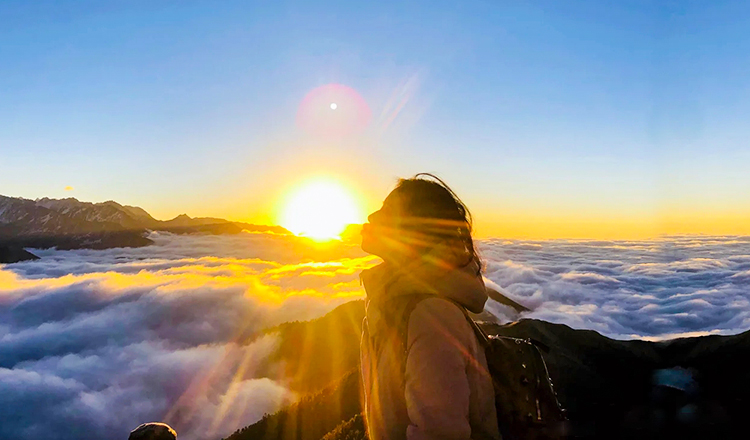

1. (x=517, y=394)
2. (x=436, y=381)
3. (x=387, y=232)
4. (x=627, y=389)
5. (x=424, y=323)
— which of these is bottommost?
(x=627, y=389)

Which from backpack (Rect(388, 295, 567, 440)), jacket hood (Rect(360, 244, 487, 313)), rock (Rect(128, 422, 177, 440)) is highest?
jacket hood (Rect(360, 244, 487, 313))

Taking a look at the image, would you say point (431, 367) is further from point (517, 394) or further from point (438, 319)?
point (517, 394)

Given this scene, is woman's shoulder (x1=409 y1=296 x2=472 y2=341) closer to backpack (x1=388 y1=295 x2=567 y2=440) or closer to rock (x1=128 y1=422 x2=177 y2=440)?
backpack (x1=388 y1=295 x2=567 y2=440)

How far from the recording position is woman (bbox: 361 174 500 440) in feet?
9.36

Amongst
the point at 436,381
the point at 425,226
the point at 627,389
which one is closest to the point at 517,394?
the point at 436,381

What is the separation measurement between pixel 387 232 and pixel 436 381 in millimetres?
1095

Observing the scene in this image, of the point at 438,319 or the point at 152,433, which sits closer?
the point at 438,319

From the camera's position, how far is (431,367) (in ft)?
9.30

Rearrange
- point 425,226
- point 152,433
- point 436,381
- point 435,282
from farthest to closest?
point 152,433, point 425,226, point 435,282, point 436,381

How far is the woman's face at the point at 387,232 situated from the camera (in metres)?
3.41

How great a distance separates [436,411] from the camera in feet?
9.32

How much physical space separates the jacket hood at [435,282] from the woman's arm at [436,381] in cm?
24

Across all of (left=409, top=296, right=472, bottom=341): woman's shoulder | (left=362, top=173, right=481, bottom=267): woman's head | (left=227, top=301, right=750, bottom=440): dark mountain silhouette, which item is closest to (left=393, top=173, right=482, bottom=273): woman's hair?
(left=362, top=173, right=481, bottom=267): woman's head

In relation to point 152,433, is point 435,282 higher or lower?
higher
